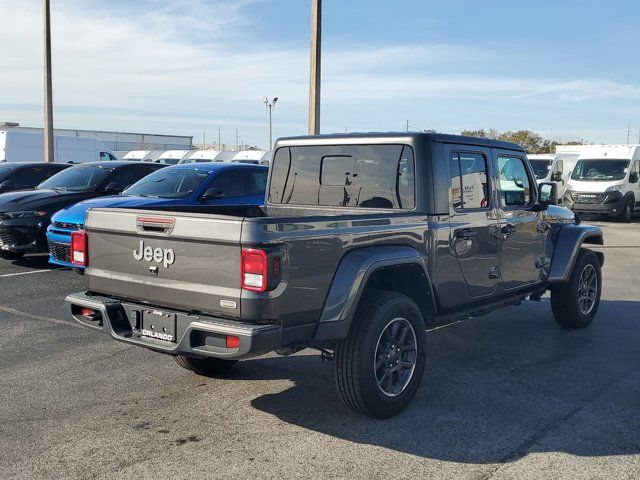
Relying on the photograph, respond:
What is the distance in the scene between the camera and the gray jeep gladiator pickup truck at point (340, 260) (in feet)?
13.4

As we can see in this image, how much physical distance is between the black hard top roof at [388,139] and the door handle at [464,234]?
2.30ft

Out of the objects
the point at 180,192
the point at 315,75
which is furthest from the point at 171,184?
the point at 315,75

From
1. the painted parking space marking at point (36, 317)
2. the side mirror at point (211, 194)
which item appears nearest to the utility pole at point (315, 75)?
the side mirror at point (211, 194)

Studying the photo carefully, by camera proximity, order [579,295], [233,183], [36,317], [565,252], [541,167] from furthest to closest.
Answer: [541,167]
[233,183]
[36,317]
[579,295]
[565,252]

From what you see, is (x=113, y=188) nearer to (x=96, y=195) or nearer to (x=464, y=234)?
(x=96, y=195)

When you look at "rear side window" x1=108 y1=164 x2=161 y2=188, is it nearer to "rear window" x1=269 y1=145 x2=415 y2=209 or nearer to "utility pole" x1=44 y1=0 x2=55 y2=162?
"rear window" x1=269 y1=145 x2=415 y2=209

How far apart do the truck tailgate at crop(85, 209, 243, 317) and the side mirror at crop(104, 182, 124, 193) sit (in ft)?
23.1

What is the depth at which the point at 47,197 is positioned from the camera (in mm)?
11070

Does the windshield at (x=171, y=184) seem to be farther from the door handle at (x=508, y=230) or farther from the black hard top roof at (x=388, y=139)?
the door handle at (x=508, y=230)

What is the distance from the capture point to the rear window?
17.8 feet

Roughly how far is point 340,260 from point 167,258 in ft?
3.50

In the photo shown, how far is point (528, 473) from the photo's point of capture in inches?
156

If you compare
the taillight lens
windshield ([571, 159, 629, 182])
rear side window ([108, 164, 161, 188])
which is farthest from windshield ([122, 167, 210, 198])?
windshield ([571, 159, 629, 182])

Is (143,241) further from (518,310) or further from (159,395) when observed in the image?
(518,310)
